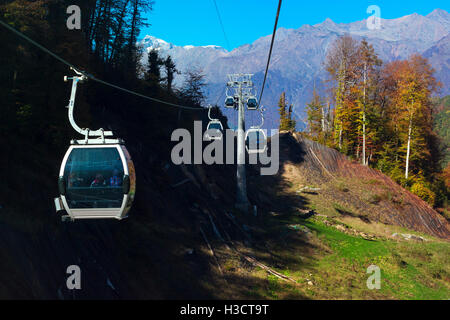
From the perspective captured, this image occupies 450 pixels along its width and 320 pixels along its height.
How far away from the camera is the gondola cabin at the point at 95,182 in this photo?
8.82m

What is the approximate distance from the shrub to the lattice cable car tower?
89.1 feet

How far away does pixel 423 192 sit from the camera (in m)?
42.9

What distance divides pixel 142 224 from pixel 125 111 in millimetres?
12712

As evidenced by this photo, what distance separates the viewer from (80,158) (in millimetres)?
8891

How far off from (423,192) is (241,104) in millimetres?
29482

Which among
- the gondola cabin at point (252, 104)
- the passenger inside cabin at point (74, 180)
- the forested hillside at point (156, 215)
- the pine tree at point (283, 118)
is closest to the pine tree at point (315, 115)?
the pine tree at point (283, 118)

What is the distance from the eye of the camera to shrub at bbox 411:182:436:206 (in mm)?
42594

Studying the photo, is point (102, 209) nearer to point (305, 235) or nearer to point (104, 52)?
point (305, 235)

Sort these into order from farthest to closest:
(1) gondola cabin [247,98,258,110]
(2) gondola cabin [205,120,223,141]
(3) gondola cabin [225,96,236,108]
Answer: (3) gondola cabin [225,96,236,108] < (1) gondola cabin [247,98,258,110] < (2) gondola cabin [205,120,223,141]

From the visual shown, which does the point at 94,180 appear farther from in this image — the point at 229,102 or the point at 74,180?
the point at 229,102

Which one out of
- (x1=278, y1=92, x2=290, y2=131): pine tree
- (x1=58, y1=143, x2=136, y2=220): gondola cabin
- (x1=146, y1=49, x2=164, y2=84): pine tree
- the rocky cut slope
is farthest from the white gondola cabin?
(x1=278, y1=92, x2=290, y2=131): pine tree

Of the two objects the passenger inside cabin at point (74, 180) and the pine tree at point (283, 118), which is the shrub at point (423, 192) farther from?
the passenger inside cabin at point (74, 180)

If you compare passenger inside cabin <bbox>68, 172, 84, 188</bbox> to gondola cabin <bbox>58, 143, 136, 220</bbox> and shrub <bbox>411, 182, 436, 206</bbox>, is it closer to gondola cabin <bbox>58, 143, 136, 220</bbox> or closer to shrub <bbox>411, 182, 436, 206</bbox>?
gondola cabin <bbox>58, 143, 136, 220</bbox>
